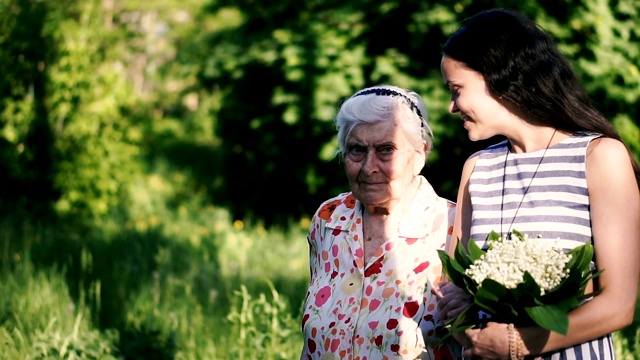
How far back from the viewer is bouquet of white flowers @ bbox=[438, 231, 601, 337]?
2.03 meters

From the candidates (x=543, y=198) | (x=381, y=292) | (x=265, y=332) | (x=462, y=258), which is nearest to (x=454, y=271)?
(x=462, y=258)

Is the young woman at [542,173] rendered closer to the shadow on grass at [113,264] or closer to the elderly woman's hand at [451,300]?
the elderly woman's hand at [451,300]

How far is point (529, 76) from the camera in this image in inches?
92.7

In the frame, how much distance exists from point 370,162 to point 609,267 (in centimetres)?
104

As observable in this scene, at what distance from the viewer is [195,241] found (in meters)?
7.41

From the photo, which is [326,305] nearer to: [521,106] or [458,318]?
[458,318]

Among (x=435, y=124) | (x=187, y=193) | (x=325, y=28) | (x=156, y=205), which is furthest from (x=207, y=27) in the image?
(x=435, y=124)

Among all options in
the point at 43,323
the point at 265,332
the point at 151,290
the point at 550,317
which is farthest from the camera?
the point at 151,290

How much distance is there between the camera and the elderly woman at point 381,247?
2.78 meters

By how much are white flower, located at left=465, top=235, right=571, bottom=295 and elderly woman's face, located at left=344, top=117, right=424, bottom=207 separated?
83cm

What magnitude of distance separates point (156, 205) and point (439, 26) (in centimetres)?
463

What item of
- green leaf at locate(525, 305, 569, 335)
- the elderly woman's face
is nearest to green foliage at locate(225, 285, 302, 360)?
the elderly woman's face

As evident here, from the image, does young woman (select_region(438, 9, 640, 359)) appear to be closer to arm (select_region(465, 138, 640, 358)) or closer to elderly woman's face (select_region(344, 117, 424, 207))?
arm (select_region(465, 138, 640, 358))

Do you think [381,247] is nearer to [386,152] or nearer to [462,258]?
[386,152]
